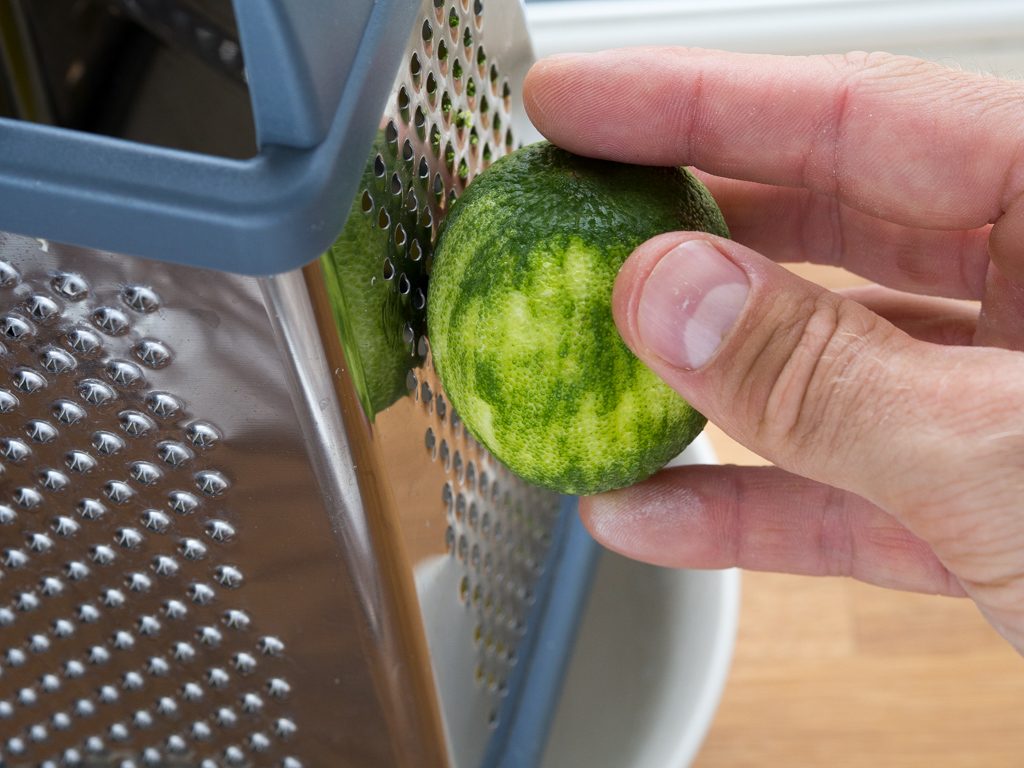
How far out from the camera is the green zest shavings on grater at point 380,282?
0.42m

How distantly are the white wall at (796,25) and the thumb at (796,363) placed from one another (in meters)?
0.91

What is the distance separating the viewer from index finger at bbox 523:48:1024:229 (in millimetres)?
571

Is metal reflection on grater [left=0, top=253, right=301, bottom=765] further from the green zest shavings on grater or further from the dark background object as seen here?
the dark background object

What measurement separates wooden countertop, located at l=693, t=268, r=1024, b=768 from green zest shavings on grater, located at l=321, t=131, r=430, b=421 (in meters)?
0.52

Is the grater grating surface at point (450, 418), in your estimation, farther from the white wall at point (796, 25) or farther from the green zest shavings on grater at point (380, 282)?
the white wall at point (796, 25)

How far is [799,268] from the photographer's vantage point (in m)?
1.18

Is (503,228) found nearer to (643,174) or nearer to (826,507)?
(643,174)

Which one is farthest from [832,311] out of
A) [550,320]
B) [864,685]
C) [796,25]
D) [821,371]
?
[796,25]

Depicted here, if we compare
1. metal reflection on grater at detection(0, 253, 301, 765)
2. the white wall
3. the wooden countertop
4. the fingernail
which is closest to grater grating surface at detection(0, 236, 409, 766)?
metal reflection on grater at detection(0, 253, 301, 765)

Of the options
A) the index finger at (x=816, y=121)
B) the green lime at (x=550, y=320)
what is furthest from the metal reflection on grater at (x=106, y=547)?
the index finger at (x=816, y=121)

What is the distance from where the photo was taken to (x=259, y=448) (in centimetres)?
47

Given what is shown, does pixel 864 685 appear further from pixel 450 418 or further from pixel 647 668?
pixel 450 418

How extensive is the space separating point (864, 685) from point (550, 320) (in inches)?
23.0

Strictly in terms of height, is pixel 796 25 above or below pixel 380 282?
below
